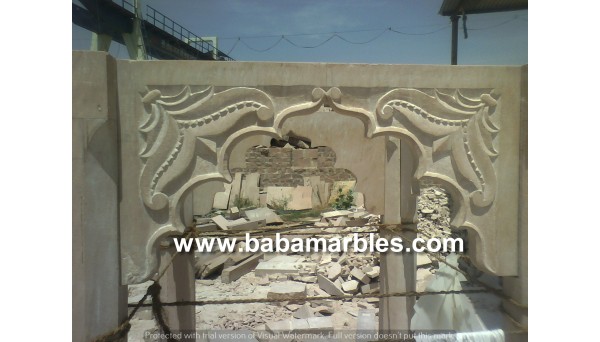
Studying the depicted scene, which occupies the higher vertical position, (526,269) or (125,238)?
(125,238)

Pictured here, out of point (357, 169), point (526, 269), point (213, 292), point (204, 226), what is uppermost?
point (357, 169)

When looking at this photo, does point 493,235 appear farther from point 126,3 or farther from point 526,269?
point 126,3

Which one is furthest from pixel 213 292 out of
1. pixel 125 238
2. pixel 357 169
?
pixel 125 238

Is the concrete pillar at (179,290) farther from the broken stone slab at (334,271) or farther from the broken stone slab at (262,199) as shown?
the broken stone slab at (262,199)

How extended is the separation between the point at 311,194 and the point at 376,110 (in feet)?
32.0

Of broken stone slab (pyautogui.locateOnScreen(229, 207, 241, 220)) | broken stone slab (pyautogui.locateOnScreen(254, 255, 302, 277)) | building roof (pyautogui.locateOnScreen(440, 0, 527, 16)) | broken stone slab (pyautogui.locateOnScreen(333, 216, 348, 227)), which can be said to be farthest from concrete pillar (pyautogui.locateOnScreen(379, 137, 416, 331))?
broken stone slab (pyautogui.locateOnScreen(229, 207, 241, 220))

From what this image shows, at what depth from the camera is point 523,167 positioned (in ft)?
7.23

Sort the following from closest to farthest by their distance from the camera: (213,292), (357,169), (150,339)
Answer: (357,169), (150,339), (213,292)

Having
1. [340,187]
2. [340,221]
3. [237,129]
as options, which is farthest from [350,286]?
[340,187]

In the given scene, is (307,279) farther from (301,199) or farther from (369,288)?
(301,199)

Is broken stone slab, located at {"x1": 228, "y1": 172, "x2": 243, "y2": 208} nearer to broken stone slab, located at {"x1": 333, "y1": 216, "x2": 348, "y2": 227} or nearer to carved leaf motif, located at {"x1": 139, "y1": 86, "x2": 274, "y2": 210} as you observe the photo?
broken stone slab, located at {"x1": 333, "y1": 216, "x2": 348, "y2": 227}

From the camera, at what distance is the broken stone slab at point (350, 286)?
6.18 m

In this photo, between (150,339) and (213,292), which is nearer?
(150,339)

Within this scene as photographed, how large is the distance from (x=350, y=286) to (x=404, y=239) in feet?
8.75
